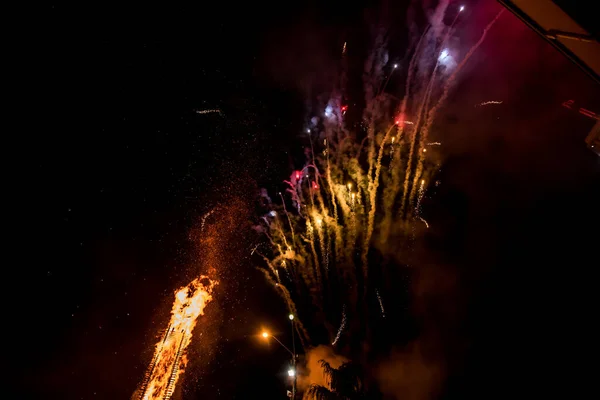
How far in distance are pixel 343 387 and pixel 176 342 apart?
58.4ft

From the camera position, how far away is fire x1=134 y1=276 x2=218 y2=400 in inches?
907

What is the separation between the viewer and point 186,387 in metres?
27.4

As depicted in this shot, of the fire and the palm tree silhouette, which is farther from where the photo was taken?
the fire

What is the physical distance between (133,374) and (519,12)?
31.2 m

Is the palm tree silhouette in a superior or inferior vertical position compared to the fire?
superior

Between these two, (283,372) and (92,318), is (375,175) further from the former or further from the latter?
(92,318)

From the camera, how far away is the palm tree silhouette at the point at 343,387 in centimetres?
1130

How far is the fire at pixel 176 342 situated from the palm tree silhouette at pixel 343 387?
13631 mm

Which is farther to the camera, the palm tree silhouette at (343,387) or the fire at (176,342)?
the fire at (176,342)

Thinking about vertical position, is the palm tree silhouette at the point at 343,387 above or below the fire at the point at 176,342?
above

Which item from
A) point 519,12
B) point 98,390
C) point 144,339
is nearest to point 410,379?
point 519,12

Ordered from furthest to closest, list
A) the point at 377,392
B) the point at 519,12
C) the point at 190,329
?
the point at 190,329
the point at 377,392
the point at 519,12

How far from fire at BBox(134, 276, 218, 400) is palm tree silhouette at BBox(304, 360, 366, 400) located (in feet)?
44.7

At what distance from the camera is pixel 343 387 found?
453 inches
